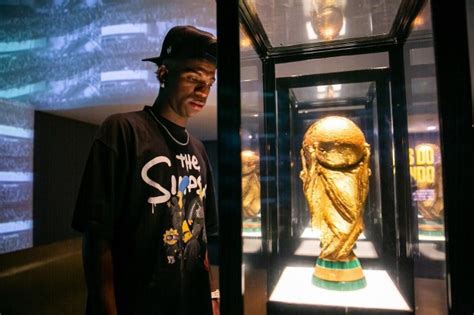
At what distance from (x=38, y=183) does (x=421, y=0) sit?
2.63 meters

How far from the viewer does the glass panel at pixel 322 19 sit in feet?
3.54

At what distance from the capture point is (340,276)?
1.05m

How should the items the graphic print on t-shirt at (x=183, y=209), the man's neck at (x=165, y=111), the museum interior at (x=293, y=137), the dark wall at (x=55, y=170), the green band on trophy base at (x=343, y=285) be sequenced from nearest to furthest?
the museum interior at (x=293, y=137) < the graphic print on t-shirt at (x=183, y=209) < the man's neck at (x=165, y=111) < the green band on trophy base at (x=343, y=285) < the dark wall at (x=55, y=170)

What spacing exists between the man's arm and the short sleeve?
0.09 ft

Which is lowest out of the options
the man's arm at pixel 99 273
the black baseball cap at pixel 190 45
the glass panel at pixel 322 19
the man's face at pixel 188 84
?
the man's arm at pixel 99 273

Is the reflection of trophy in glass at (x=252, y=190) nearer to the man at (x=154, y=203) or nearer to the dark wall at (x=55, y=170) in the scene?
the man at (x=154, y=203)

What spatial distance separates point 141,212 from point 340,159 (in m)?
0.71

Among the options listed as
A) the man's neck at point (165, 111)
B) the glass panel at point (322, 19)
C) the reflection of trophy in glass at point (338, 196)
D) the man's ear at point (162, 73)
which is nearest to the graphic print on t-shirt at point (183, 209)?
the man's neck at point (165, 111)

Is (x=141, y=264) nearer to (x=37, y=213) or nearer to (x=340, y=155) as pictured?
(x=340, y=155)

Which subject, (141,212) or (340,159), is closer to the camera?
(141,212)

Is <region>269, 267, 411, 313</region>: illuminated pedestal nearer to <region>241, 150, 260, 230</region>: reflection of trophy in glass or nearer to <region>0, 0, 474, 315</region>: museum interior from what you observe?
<region>0, 0, 474, 315</region>: museum interior

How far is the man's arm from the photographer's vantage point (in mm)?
742

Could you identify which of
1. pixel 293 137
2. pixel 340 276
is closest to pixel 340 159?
pixel 340 276

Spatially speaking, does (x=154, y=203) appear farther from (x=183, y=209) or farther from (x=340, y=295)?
(x=340, y=295)
